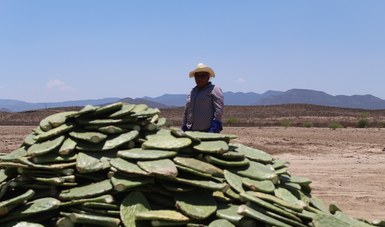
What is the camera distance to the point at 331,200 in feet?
29.3

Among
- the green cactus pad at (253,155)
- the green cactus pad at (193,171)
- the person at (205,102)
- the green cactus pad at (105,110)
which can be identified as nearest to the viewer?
the green cactus pad at (193,171)

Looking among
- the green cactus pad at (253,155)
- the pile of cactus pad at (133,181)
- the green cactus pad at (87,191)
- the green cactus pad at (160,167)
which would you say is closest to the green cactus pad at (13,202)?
the pile of cactus pad at (133,181)

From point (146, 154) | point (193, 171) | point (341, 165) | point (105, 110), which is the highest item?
point (105, 110)

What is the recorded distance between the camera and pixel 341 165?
1345 cm

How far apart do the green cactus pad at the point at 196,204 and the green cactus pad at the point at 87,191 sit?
23.1 inches

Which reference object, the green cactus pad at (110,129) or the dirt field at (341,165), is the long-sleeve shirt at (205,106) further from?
the dirt field at (341,165)

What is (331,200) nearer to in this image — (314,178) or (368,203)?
(368,203)

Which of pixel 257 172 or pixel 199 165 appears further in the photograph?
pixel 257 172

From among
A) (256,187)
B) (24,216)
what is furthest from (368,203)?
(24,216)

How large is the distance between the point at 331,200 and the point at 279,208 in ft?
17.0

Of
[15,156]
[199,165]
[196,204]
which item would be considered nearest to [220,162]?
[199,165]

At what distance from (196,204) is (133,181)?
0.54 metres

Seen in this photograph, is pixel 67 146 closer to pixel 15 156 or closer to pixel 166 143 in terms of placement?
pixel 15 156

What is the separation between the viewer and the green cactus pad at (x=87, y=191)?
4.01 meters
